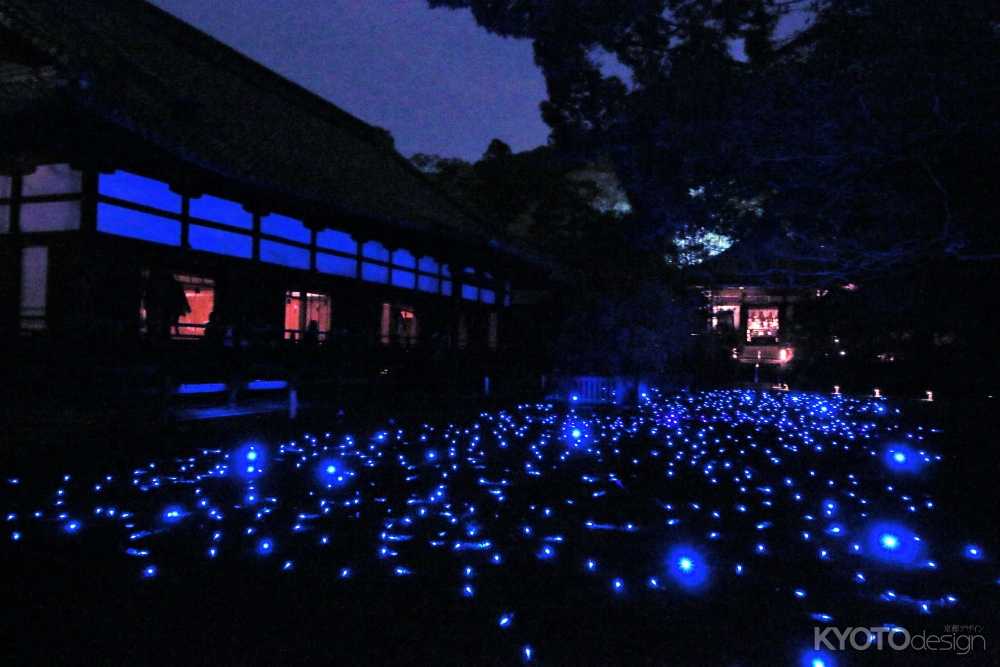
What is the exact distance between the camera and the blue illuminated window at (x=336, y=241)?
14492mm

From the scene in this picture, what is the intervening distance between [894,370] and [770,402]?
5.68m

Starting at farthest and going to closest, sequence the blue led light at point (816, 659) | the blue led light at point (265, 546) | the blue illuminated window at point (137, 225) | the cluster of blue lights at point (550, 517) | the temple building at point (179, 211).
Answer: the blue illuminated window at point (137, 225) → the temple building at point (179, 211) → the blue led light at point (265, 546) → the cluster of blue lights at point (550, 517) → the blue led light at point (816, 659)

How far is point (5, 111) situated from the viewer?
7.89 metres

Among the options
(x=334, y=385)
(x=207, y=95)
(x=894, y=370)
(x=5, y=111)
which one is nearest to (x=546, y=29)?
(x=207, y=95)

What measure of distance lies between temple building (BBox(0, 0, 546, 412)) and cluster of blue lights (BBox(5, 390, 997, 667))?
11.1 ft

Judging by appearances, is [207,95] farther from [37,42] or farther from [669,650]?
[669,650]

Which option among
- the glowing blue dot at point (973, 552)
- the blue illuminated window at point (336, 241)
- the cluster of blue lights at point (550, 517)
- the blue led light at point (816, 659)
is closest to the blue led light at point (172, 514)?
the cluster of blue lights at point (550, 517)

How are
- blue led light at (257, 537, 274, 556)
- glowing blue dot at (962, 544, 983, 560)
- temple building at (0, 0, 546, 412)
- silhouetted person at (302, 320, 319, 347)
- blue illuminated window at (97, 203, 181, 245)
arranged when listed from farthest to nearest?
silhouetted person at (302, 320, 319, 347) → blue illuminated window at (97, 203, 181, 245) → temple building at (0, 0, 546, 412) → glowing blue dot at (962, 544, 983, 560) → blue led light at (257, 537, 274, 556)

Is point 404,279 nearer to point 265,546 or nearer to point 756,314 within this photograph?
point 265,546

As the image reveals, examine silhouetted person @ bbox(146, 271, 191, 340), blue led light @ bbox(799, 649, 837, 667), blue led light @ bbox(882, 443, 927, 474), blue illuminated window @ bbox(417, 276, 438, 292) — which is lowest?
blue led light @ bbox(882, 443, 927, 474)

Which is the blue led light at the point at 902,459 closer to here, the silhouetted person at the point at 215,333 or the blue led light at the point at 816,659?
the blue led light at the point at 816,659

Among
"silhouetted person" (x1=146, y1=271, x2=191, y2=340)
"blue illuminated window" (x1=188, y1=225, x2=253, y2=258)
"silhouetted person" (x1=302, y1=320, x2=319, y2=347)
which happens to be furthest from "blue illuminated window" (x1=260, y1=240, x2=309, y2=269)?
"silhouetted person" (x1=146, y1=271, x2=191, y2=340)

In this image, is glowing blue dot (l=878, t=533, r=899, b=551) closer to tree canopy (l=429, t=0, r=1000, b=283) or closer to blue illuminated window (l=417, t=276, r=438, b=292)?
tree canopy (l=429, t=0, r=1000, b=283)

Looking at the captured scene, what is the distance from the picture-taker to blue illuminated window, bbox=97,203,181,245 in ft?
31.7
